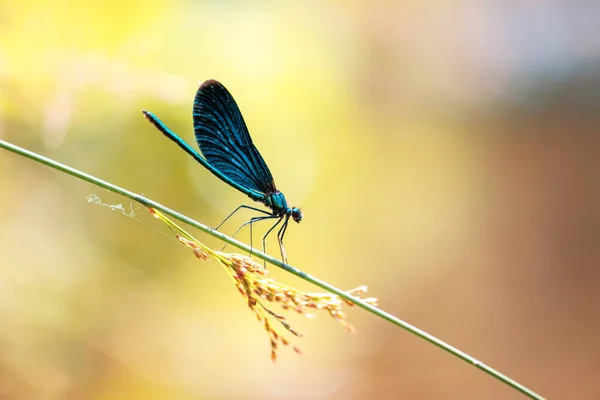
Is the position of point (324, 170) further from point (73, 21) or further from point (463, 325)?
point (73, 21)

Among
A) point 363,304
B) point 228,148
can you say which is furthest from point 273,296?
point 228,148

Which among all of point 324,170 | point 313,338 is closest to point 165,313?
point 313,338

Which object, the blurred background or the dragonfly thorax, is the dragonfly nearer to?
the dragonfly thorax

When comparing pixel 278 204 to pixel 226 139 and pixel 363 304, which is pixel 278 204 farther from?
pixel 363 304

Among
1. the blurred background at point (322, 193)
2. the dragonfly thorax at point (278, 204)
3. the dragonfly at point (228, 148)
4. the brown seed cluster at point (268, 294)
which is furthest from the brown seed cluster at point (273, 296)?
the dragonfly thorax at point (278, 204)

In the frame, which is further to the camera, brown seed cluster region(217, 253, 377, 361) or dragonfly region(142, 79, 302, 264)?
dragonfly region(142, 79, 302, 264)

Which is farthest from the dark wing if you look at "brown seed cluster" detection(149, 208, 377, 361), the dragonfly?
"brown seed cluster" detection(149, 208, 377, 361)

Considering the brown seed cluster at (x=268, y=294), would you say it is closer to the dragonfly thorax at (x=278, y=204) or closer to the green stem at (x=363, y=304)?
the green stem at (x=363, y=304)
